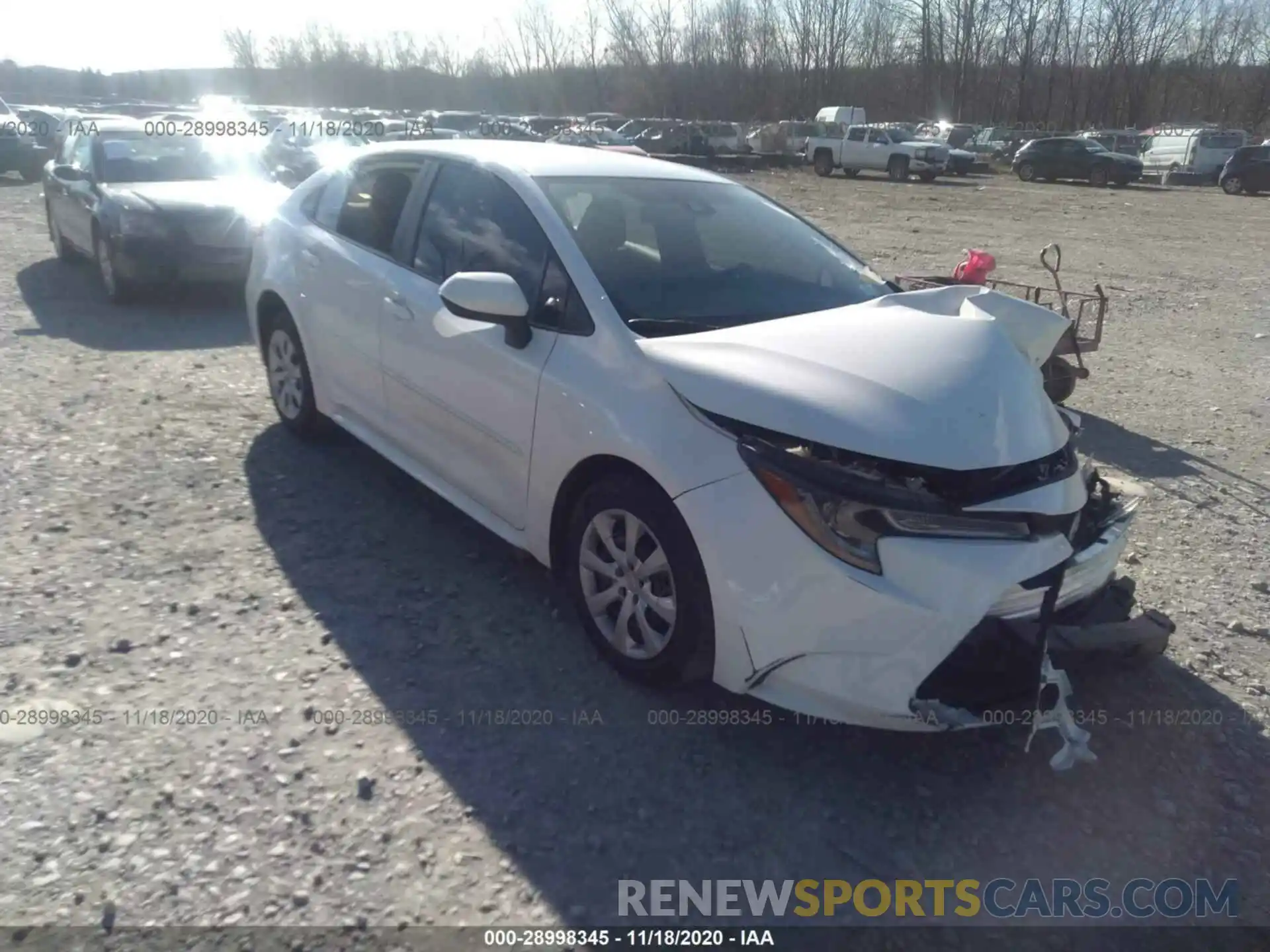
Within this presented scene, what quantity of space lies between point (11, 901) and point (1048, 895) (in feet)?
8.48

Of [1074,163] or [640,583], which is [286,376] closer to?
[640,583]

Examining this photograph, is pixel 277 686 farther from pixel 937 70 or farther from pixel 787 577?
pixel 937 70

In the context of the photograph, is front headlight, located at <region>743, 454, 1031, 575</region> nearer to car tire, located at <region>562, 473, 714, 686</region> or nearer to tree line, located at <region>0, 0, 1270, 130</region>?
car tire, located at <region>562, 473, 714, 686</region>

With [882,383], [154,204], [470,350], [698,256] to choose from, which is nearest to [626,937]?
[882,383]

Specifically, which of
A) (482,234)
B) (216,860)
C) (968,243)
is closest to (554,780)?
(216,860)

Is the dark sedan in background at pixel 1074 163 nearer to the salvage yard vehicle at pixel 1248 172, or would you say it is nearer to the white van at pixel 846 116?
the salvage yard vehicle at pixel 1248 172

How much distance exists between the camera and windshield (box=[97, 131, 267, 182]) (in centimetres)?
977

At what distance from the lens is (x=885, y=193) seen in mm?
28250

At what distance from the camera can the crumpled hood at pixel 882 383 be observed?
2865mm

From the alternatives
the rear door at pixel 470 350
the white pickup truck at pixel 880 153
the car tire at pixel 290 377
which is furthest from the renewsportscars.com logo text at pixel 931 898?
the white pickup truck at pixel 880 153

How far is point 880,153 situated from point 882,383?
34296 mm

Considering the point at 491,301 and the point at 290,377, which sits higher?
the point at 491,301

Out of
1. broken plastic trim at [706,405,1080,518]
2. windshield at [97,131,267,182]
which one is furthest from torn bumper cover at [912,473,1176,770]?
windshield at [97,131,267,182]

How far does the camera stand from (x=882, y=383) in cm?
299
